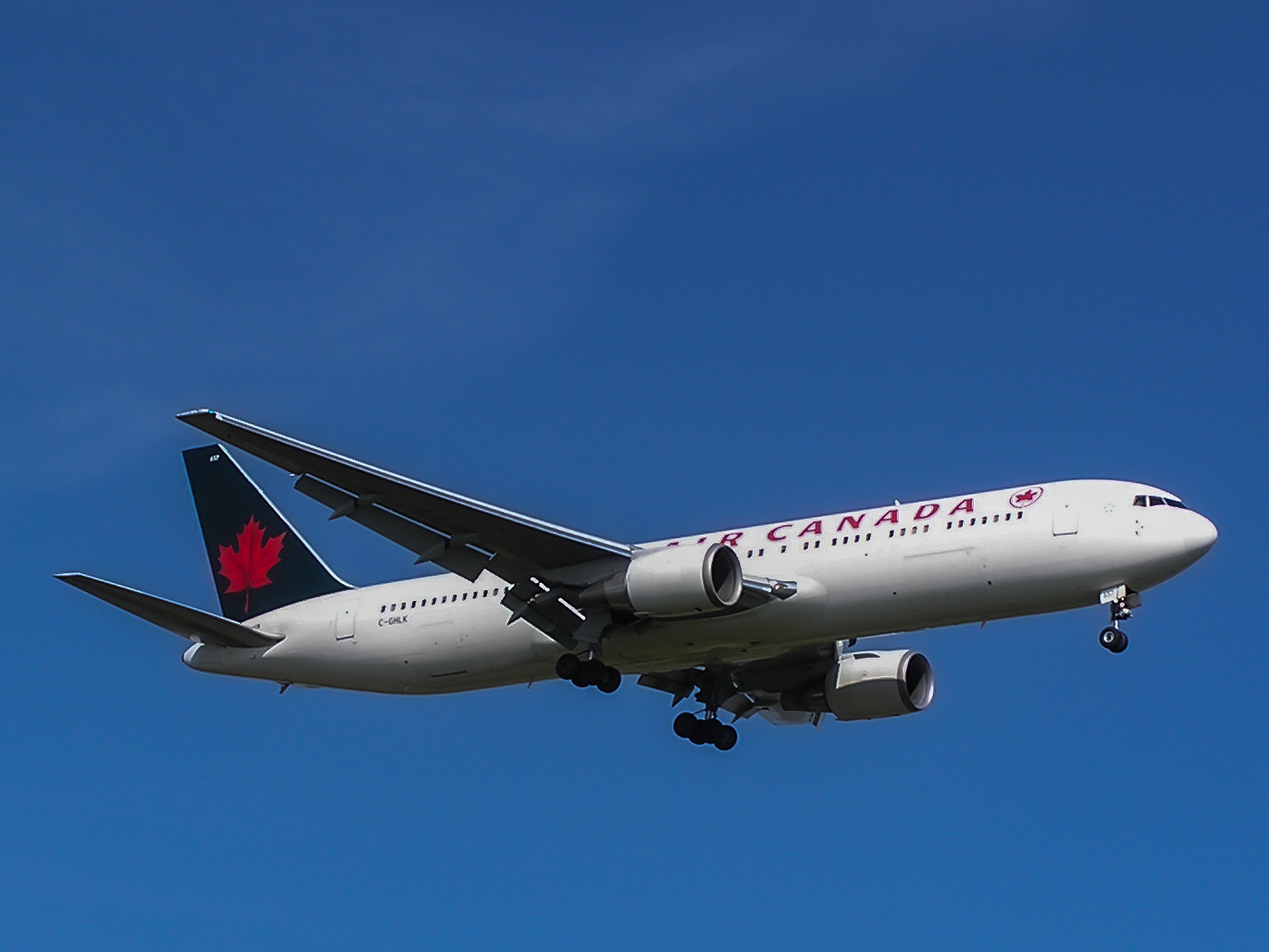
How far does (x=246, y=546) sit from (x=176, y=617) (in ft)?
15.1

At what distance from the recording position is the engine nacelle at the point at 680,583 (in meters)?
31.0

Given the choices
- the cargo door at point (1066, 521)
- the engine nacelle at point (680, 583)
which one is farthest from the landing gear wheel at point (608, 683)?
the cargo door at point (1066, 521)

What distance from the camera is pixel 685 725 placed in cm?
3841

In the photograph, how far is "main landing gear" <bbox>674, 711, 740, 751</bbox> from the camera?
38.2 meters

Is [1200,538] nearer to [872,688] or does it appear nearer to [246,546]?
[872,688]

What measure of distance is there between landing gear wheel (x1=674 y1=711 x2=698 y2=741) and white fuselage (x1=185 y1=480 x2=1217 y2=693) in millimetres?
3923

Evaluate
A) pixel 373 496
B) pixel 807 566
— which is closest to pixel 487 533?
pixel 373 496

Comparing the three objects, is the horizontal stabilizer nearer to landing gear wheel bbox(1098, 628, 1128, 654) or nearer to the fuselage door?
the fuselage door

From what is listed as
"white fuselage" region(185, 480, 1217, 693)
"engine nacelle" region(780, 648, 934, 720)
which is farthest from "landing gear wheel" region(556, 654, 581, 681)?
"engine nacelle" region(780, 648, 934, 720)

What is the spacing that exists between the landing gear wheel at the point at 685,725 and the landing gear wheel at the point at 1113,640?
1122 cm

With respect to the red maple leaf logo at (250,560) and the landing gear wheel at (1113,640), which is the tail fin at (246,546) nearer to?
the red maple leaf logo at (250,560)

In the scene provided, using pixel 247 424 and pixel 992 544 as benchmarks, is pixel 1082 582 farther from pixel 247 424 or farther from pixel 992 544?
pixel 247 424

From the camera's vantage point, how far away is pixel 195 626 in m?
36.2

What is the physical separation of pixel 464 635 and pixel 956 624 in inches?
398
